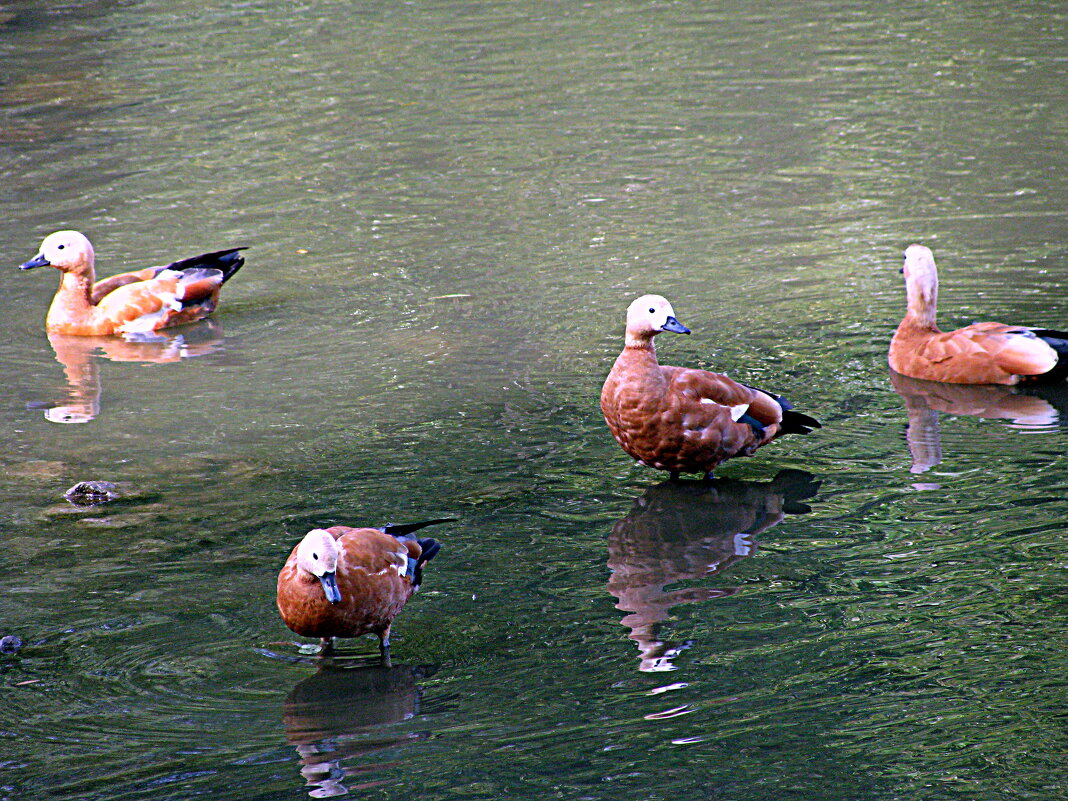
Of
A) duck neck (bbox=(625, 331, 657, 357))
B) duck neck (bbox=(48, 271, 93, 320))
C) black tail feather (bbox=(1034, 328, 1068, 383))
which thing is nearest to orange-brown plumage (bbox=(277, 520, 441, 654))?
duck neck (bbox=(625, 331, 657, 357))

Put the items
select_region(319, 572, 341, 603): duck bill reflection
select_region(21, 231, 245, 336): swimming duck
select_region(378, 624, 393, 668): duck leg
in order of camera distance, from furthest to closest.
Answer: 1. select_region(21, 231, 245, 336): swimming duck
2. select_region(378, 624, 393, 668): duck leg
3. select_region(319, 572, 341, 603): duck bill reflection

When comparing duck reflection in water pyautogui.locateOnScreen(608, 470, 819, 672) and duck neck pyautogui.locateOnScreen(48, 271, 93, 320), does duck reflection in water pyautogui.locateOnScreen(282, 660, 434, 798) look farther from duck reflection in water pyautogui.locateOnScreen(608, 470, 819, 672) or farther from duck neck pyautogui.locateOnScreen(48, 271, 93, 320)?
duck neck pyautogui.locateOnScreen(48, 271, 93, 320)

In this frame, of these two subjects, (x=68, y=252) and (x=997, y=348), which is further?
(x=68, y=252)

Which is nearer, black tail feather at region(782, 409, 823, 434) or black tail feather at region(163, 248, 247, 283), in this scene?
black tail feather at region(782, 409, 823, 434)

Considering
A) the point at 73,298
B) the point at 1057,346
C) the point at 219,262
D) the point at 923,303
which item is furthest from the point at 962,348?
the point at 73,298

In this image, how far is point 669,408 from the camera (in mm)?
7078

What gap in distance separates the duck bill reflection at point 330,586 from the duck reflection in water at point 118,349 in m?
4.38

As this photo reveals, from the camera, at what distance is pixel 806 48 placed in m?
19.2

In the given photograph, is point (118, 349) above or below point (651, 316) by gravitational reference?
below

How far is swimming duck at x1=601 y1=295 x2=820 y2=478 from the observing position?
7086mm

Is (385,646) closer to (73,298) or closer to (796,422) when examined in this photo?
(796,422)

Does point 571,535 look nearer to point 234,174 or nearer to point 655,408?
point 655,408

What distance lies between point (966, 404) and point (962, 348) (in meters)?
0.43

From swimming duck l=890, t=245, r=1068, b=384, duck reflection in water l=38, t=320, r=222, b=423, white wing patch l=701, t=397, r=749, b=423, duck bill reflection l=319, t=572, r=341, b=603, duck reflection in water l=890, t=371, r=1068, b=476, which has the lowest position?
duck reflection in water l=890, t=371, r=1068, b=476
